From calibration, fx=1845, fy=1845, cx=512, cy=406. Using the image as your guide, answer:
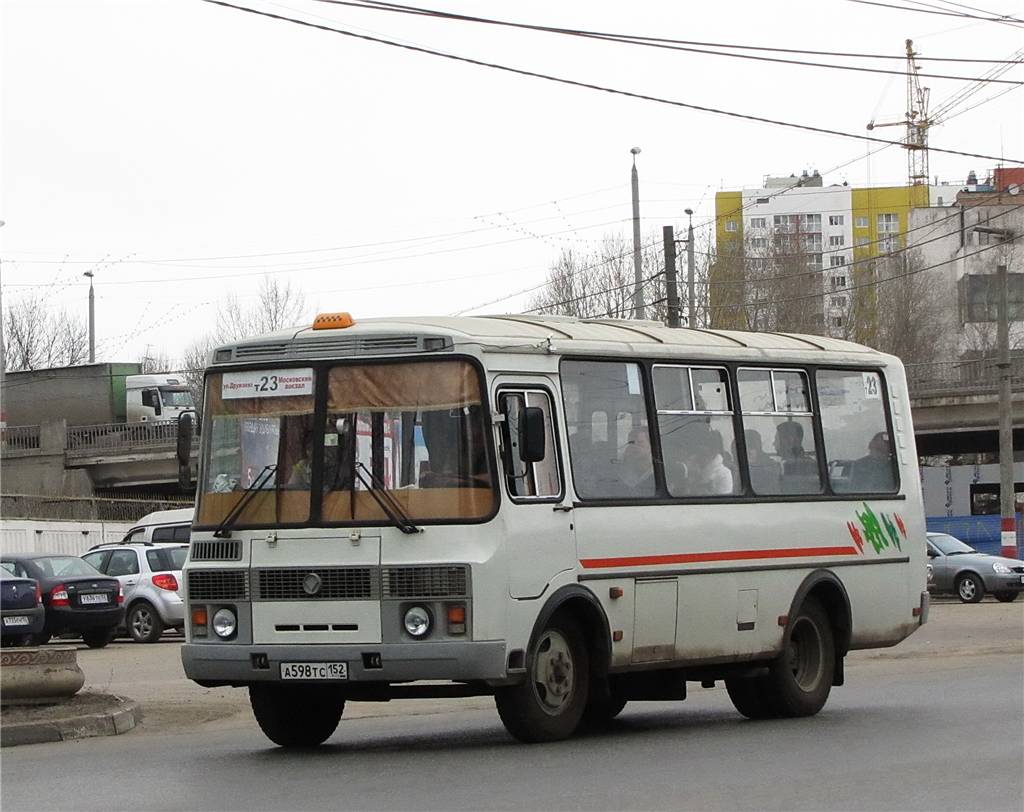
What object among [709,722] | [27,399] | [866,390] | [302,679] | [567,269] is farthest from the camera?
[27,399]

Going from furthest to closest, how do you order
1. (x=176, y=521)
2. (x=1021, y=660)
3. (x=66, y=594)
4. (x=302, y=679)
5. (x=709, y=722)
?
(x=176, y=521)
(x=66, y=594)
(x=1021, y=660)
(x=709, y=722)
(x=302, y=679)

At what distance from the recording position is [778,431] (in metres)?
15.2

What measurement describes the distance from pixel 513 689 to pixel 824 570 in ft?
13.3

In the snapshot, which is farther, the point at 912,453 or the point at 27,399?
the point at 27,399

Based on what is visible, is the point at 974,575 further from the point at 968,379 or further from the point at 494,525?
the point at 494,525

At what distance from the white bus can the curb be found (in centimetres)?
202

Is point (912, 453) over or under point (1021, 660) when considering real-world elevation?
over

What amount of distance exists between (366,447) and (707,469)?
328cm

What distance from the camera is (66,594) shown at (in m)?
28.2

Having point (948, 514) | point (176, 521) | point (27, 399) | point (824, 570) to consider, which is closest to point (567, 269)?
point (948, 514)

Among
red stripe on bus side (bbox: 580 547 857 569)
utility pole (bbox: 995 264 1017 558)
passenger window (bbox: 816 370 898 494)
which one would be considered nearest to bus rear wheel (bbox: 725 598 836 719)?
red stripe on bus side (bbox: 580 547 857 569)

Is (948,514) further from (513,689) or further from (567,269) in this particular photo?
(513,689)

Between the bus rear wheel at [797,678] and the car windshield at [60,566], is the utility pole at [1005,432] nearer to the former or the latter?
the car windshield at [60,566]

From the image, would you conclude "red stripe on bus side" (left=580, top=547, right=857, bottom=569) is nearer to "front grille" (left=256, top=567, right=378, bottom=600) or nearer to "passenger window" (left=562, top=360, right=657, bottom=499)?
"passenger window" (left=562, top=360, right=657, bottom=499)
